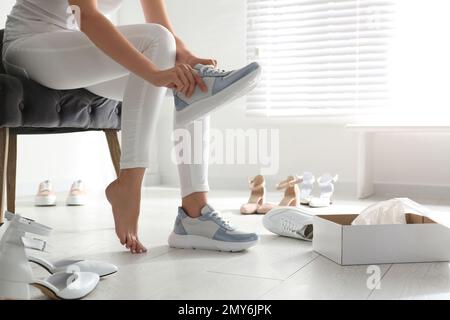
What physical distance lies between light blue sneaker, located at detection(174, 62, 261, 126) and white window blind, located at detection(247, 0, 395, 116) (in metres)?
1.93

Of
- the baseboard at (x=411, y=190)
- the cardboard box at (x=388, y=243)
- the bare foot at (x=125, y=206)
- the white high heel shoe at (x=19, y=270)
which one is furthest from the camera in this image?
the baseboard at (x=411, y=190)

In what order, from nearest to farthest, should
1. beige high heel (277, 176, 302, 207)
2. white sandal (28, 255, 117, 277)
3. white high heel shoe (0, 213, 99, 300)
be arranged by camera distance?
1. white high heel shoe (0, 213, 99, 300)
2. white sandal (28, 255, 117, 277)
3. beige high heel (277, 176, 302, 207)

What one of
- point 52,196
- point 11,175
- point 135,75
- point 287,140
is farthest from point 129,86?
point 287,140

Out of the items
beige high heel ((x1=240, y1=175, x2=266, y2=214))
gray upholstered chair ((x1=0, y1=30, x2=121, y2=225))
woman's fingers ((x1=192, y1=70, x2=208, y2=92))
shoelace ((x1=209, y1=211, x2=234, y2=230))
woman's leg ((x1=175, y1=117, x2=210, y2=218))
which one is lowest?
beige high heel ((x1=240, y1=175, x2=266, y2=214))

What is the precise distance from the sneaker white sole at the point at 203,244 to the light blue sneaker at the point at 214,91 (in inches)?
12.1

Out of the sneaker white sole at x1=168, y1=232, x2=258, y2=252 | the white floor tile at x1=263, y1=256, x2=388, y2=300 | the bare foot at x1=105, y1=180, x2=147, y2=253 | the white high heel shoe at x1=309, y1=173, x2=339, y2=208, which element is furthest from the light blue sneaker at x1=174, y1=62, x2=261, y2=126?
the white high heel shoe at x1=309, y1=173, x2=339, y2=208

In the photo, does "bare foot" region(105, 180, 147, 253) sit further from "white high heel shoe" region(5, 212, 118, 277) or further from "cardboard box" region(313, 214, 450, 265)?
"cardboard box" region(313, 214, 450, 265)

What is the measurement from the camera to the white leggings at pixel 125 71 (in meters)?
1.30

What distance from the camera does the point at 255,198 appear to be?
225cm

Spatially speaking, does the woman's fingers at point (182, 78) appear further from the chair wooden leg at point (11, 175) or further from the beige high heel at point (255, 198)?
the beige high heel at point (255, 198)

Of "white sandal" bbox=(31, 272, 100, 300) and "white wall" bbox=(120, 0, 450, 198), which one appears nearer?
"white sandal" bbox=(31, 272, 100, 300)

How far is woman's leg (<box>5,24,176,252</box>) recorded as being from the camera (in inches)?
51.1

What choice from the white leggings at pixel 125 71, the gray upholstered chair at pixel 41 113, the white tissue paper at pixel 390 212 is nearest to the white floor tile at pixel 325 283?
the white tissue paper at pixel 390 212

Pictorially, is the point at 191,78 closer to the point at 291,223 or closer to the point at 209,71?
the point at 209,71
